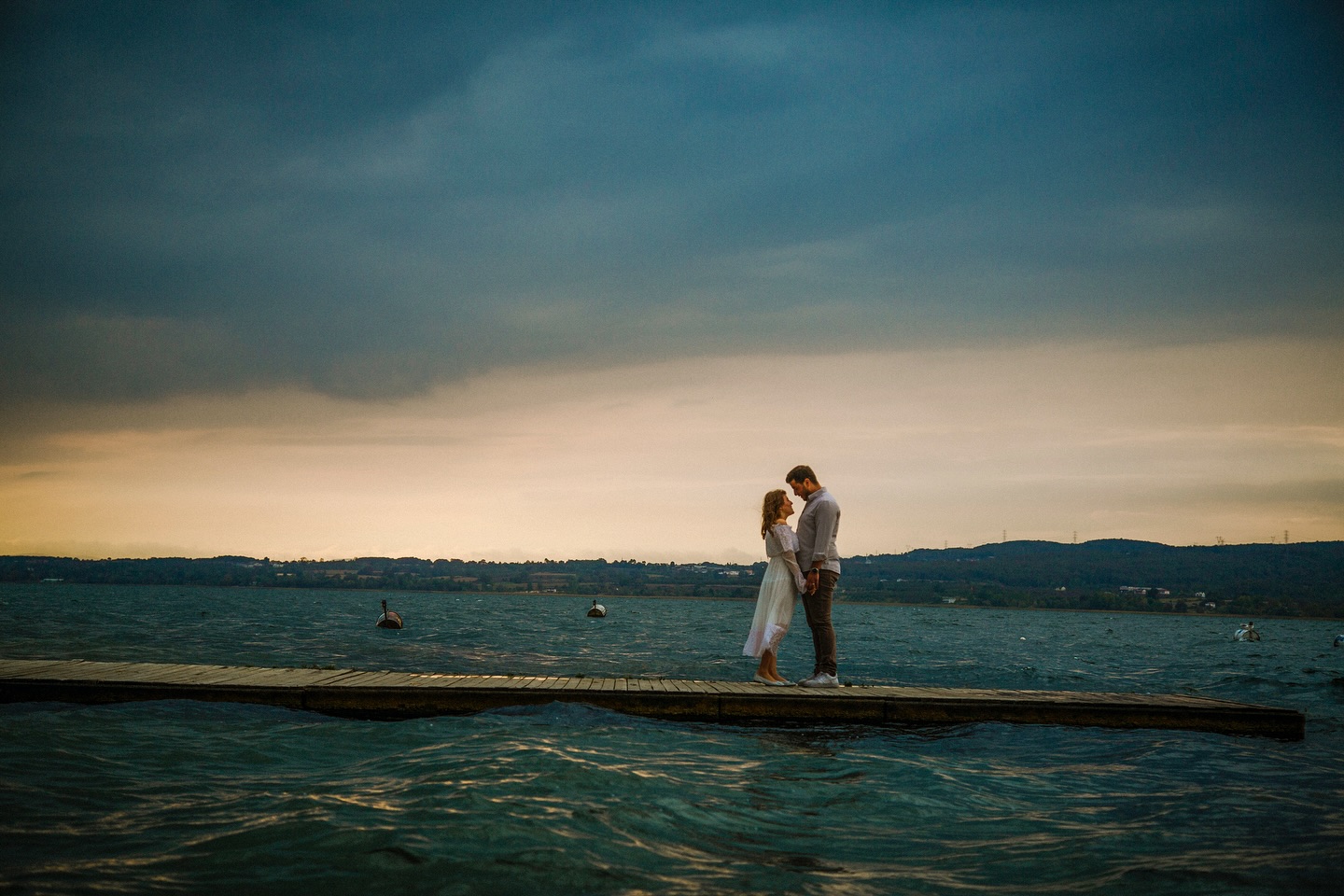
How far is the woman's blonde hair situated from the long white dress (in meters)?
0.11

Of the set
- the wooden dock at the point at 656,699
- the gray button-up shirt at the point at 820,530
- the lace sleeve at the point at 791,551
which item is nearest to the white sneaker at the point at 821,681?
the wooden dock at the point at 656,699

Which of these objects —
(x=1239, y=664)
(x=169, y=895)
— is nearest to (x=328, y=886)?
(x=169, y=895)

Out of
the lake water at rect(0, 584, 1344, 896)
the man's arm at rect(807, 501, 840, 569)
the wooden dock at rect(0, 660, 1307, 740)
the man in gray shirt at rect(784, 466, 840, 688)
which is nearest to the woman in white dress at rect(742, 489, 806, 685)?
the man in gray shirt at rect(784, 466, 840, 688)

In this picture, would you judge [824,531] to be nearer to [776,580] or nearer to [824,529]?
[824,529]

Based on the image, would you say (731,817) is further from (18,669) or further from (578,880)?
(18,669)

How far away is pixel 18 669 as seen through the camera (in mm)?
11531

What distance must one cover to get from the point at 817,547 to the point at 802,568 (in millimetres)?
459

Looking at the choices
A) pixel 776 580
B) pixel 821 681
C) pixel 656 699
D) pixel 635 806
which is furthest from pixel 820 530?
pixel 635 806

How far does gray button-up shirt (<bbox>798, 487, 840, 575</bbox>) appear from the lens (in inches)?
439

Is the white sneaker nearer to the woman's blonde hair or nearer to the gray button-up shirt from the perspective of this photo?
the gray button-up shirt

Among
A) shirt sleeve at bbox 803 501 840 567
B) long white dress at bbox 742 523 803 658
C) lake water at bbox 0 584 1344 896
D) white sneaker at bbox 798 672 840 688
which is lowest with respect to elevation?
lake water at bbox 0 584 1344 896

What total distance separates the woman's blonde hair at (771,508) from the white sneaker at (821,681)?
6.42ft

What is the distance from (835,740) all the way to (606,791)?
11.8 feet

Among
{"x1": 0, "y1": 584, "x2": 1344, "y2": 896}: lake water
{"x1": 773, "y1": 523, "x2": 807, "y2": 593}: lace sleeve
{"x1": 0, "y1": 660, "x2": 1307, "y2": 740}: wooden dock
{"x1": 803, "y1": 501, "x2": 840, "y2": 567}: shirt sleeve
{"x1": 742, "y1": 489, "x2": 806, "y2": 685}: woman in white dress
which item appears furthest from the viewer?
{"x1": 742, "y1": 489, "x2": 806, "y2": 685}: woman in white dress
